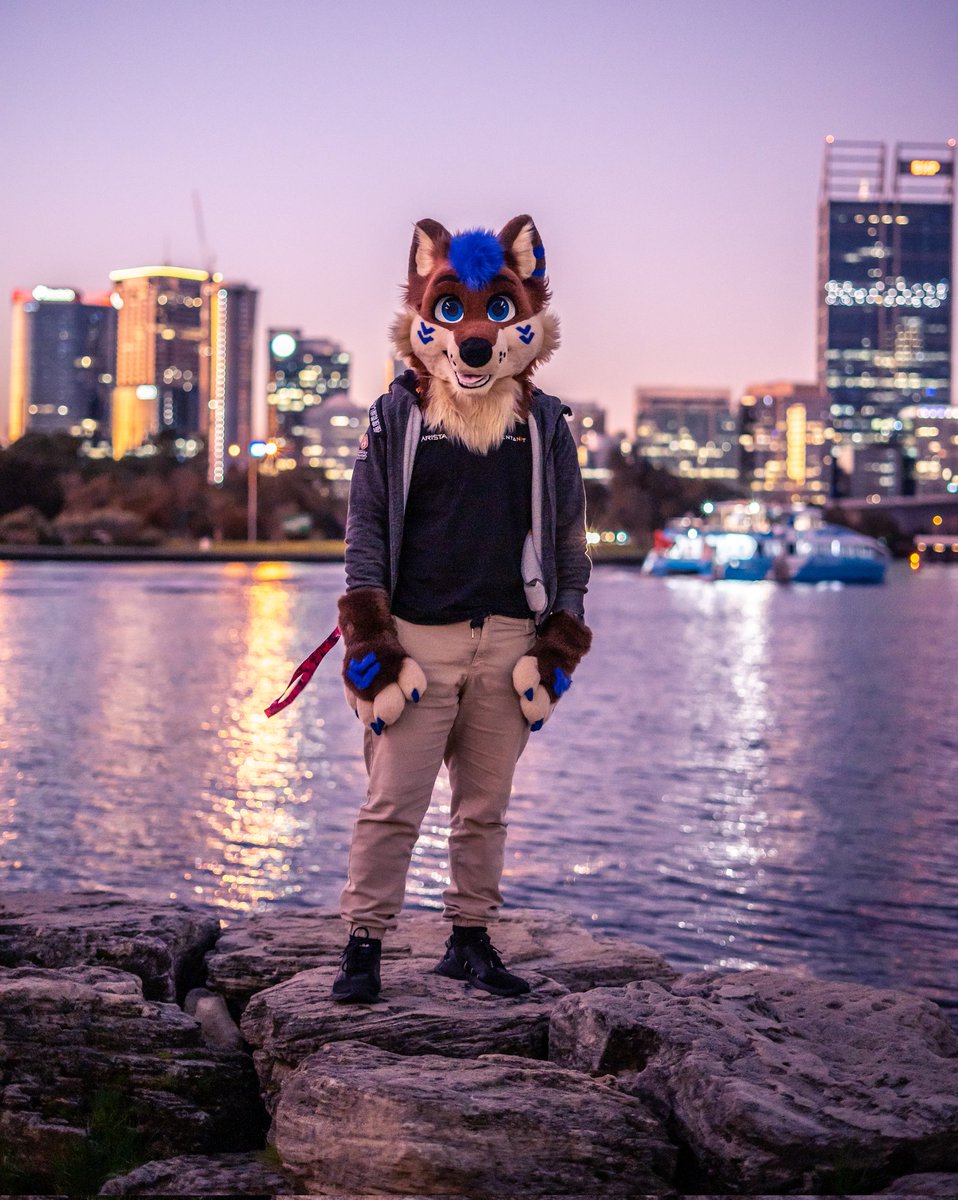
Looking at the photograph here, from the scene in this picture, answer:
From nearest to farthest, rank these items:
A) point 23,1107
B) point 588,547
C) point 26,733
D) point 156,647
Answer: point 23,1107
point 588,547
point 26,733
point 156,647

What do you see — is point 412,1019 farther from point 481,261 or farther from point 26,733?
point 26,733

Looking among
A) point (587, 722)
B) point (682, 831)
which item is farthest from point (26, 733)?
point (682, 831)

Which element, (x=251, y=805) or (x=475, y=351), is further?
(x=251, y=805)

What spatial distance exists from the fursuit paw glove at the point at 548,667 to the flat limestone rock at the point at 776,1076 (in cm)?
94

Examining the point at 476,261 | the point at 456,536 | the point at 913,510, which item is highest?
the point at 913,510

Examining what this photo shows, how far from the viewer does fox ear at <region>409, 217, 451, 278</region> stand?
5.26 m

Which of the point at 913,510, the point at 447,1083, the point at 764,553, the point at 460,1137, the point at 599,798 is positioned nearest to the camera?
the point at 460,1137

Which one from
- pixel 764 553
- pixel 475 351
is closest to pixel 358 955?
pixel 475 351

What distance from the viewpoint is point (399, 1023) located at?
478cm

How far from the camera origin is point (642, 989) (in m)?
5.04

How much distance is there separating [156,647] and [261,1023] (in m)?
29.7

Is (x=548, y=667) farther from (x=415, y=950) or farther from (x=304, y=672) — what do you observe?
(x=415, y=950)

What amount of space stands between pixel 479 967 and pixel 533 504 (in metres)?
1.58

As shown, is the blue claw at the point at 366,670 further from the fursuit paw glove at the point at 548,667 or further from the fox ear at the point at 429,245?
the fox ear at the point at 429,245
